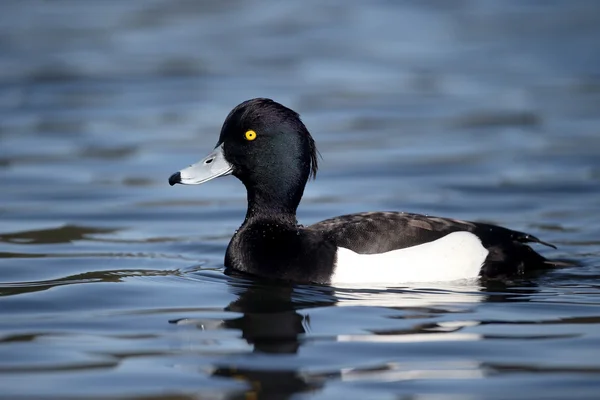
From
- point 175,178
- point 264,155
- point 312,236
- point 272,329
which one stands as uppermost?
point 264,155

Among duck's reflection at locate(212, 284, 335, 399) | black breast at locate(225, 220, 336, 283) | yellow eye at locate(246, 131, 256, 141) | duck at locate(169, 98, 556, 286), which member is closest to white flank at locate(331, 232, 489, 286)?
duck at locate(169, 98, 556, 286)

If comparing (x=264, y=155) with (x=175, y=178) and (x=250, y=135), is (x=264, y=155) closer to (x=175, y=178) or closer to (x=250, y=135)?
(x=250, y=135)

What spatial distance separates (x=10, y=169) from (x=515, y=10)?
40.7 feet

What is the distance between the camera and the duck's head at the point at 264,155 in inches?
318

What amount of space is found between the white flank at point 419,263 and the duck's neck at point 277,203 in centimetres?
70

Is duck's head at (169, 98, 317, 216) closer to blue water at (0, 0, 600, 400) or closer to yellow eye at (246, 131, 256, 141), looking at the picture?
yellow eye at (246, 131, 256, 141)

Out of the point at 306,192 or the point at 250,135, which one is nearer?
the point at 250,135

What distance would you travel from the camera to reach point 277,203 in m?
8.21

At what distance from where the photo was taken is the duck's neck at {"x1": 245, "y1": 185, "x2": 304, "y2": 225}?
819 centimetres

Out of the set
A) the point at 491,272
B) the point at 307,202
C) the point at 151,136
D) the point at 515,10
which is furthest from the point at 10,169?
the point at 515,10

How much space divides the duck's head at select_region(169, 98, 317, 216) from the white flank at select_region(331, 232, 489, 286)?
80 centimetres

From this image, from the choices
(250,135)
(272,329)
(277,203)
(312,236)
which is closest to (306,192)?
(277,203)

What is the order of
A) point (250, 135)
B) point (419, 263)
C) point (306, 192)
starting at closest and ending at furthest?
point (419, 263)
point (250, 135)
point (306, 192)

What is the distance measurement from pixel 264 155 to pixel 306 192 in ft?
11.2
